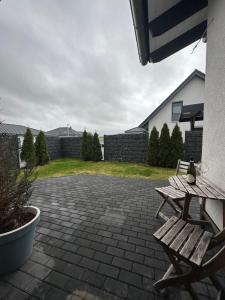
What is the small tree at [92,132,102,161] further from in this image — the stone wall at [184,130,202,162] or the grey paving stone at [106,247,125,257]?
the grey paving stone at [106,247,125,257]

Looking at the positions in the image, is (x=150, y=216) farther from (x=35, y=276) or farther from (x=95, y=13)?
(x=95, y=13)

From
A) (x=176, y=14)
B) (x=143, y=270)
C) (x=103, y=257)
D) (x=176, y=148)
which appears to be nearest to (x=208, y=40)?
(x=176, y=14)

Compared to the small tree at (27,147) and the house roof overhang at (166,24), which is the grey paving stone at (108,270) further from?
the small tree at (27,147)

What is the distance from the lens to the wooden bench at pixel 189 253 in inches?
39.2

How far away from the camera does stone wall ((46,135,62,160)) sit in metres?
10.1

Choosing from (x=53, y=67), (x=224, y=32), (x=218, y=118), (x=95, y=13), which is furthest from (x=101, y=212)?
(x=53, y=67)

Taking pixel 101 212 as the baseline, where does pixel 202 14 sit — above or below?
above

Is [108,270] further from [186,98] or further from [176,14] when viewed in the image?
[186,98]

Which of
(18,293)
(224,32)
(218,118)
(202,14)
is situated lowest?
(18,293)

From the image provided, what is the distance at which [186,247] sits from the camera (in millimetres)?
1157

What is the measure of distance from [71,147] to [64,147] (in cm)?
71

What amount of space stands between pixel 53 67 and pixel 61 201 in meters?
7.72

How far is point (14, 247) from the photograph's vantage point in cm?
141

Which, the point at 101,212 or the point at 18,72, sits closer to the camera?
the point at 101,212
